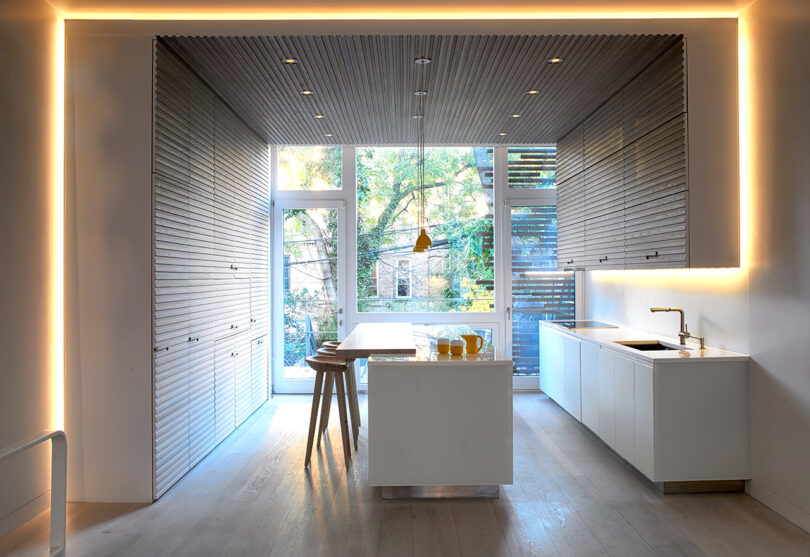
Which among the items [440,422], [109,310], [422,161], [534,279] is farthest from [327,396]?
[534,279]

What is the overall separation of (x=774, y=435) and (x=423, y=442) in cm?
203

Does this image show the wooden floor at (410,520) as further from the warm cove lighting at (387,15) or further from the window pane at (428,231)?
the warm cove lighting at (387,15)

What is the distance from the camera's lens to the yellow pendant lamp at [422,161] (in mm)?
3839

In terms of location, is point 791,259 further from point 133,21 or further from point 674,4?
point 133,21

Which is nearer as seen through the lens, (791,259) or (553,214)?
(791,259)

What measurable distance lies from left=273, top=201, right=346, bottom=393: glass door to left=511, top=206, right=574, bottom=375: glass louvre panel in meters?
2.02

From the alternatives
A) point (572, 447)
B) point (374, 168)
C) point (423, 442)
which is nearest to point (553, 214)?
point (374, 168)

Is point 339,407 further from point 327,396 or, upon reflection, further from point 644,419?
point 644,419

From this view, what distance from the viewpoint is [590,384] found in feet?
14.5

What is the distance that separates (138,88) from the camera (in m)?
3.33

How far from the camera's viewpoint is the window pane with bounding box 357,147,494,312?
6.30 metres

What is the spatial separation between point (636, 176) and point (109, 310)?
363cm

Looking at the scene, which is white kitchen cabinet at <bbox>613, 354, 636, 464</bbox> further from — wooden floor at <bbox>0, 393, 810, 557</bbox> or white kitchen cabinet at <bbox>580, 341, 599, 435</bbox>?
white kitchen cabinet at <bbox>580, 341, 599, 435</bbox>

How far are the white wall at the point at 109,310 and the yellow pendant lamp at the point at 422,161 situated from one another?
6.13 feet
